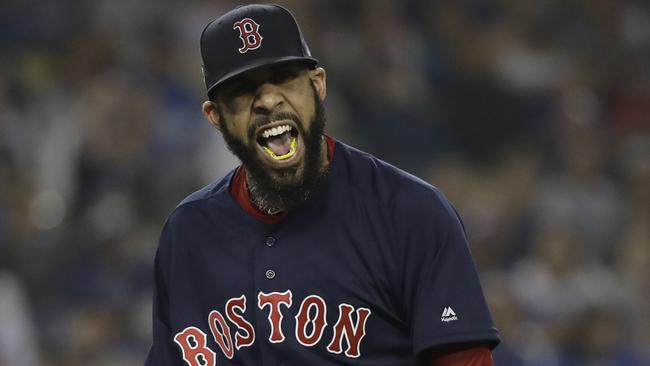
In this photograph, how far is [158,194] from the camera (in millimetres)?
5918

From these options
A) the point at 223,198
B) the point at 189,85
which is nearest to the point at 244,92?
the point at 223,198

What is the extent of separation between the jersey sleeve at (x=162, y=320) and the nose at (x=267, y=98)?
0.44 meters

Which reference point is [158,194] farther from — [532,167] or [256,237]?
[256,237]

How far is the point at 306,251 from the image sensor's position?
8.44 feet

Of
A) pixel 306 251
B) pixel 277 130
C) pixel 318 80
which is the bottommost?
pixel 306 251

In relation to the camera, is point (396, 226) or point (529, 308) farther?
point (529, 308)

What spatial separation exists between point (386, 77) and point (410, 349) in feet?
15.2

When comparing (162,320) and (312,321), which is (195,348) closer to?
(162,320)

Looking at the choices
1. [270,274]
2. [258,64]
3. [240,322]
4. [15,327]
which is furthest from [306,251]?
[15,327]

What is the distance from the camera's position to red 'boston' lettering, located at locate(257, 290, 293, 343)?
2.52 meters

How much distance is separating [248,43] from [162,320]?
2.26 feet

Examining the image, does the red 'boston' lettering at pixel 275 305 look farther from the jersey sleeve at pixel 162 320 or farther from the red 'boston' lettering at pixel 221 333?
the jersey sleeve at pixel 162 320

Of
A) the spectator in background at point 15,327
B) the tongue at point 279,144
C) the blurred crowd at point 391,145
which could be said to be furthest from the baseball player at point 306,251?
the spectator in background at point 15,327

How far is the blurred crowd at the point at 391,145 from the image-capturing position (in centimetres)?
560
